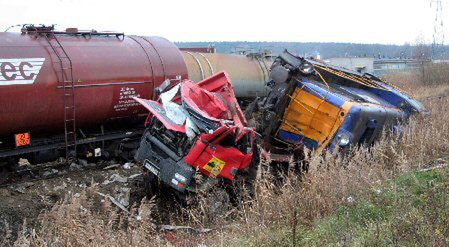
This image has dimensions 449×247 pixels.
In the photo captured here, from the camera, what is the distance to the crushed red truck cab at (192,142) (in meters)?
7.16

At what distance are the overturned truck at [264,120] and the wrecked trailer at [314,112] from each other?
0.02 m

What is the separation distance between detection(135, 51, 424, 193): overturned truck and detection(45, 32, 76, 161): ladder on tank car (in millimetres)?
1761

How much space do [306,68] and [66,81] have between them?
4594 mm

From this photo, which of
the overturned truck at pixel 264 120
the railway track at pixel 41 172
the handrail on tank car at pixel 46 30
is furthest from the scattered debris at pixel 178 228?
the handrail on tank car at pixel 46 30

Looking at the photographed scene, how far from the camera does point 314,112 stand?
9.14m

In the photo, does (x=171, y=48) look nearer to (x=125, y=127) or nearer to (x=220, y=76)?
(x=125, y=127)

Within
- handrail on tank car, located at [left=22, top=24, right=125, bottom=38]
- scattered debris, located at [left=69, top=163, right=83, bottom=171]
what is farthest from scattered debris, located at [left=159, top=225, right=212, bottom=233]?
handrail on tank car, located at [left=22, top=24, right=125, bottom=38]

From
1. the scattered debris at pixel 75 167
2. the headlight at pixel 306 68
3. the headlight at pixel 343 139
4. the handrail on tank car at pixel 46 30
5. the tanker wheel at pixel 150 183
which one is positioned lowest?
the scattered debris at pixel 75 167

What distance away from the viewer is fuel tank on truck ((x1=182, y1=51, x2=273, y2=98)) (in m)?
12.4

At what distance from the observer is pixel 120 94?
987cm

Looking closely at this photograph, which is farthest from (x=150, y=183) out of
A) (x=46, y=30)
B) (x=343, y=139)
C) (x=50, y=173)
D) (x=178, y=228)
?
(x=46, y=30)

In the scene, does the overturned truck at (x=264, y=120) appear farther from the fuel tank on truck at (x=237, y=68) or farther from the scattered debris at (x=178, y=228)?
the fuel tank on truck at (x=237, y=68)

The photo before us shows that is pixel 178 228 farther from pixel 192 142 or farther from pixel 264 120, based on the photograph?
pixel 264 120

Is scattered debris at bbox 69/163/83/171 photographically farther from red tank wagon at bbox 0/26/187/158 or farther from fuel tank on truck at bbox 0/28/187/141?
fuel tank on truck at bbox 0/28/187/141
